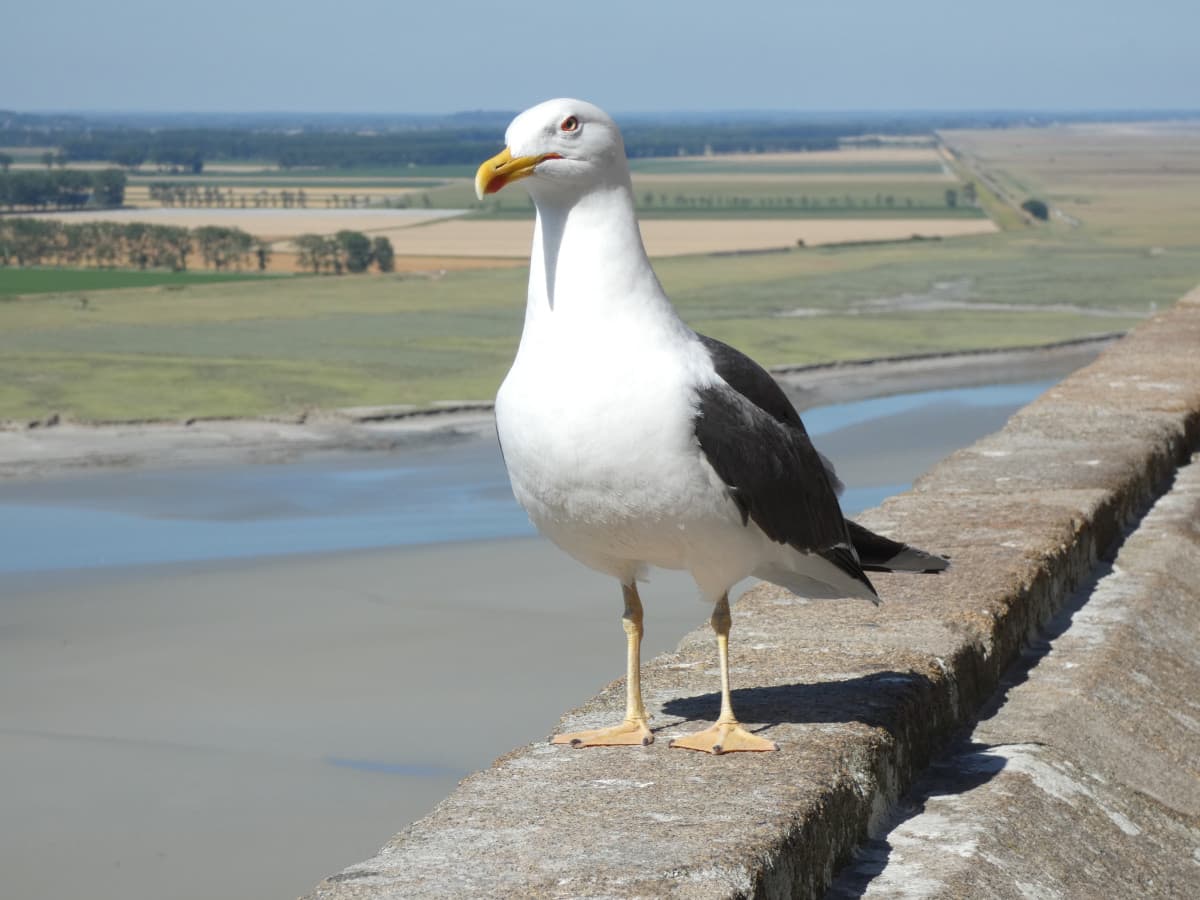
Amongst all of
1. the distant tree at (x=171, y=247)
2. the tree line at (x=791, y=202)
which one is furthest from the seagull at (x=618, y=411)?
the tree line at (x=791, y=202)

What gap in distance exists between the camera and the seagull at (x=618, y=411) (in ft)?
12.0

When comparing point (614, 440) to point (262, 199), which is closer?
point (614, 440)

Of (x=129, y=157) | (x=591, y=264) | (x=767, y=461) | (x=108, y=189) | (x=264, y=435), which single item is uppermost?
(x=591, y=264)

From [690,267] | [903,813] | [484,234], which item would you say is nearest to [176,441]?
[903,813]

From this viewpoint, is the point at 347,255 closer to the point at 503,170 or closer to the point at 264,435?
the point at 264,435

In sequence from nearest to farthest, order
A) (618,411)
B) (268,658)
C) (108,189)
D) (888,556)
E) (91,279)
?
1. (618,411)
2. (888,556)
3. (268,658)
4. (91,279)
5. (108,189)

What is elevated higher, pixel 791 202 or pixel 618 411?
pixel 618 411

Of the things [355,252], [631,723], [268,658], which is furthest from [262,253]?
[631,723]

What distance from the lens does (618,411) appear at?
3.63 metres

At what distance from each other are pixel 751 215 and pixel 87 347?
2104 inches

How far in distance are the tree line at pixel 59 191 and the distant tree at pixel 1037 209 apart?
42227 millimetres

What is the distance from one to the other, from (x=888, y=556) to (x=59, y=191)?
3052 inches

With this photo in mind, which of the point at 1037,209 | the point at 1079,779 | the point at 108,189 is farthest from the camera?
the point at 108,189

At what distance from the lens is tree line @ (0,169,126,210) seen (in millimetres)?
75250
